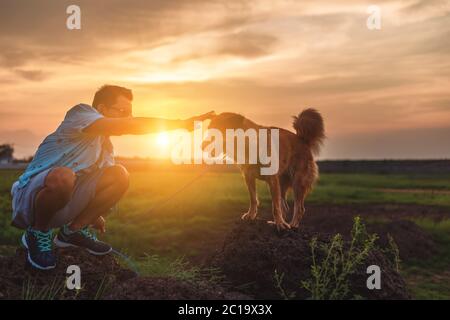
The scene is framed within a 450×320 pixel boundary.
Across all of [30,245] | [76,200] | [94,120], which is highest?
[94,120]

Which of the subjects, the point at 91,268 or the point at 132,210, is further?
the point at 132,210

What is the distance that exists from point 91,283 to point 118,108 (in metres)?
1.96

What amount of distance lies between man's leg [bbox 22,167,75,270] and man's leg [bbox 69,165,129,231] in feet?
1.45

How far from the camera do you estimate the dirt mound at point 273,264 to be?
5.65 metres

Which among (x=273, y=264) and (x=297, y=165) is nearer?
(x=273, y=264)

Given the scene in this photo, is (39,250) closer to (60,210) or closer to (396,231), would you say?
(60,210)

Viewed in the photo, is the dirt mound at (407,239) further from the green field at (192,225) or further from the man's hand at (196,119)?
the man's hand at (196,119)

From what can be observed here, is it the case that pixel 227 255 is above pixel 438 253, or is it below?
above

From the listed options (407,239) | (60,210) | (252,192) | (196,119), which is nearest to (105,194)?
(60,210)

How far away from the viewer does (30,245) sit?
17.9ft

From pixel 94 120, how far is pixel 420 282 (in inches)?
246

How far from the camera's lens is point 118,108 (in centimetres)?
569
